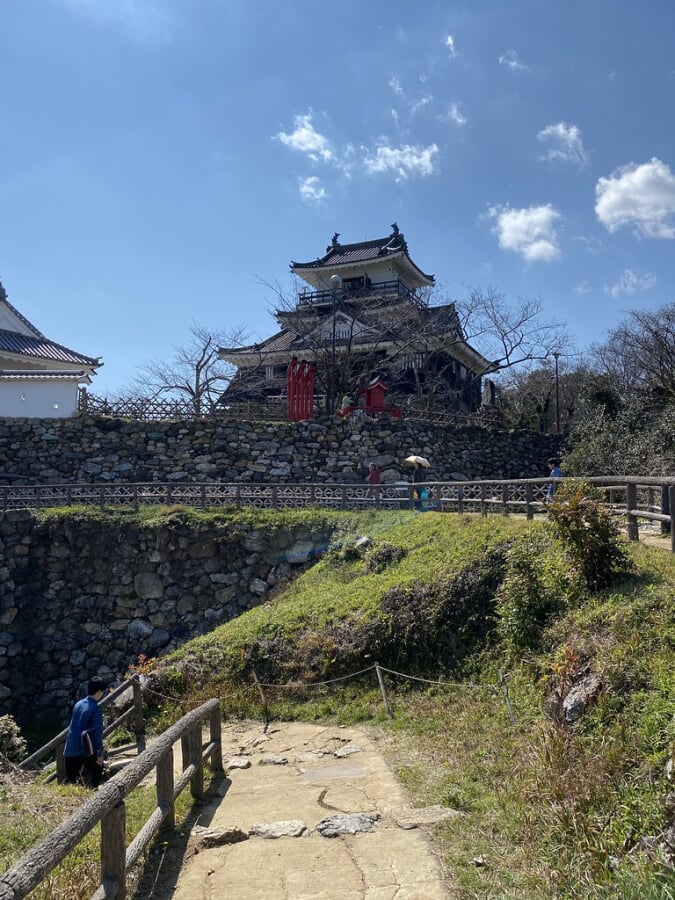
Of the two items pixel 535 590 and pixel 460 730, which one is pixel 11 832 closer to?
pixel 460 730

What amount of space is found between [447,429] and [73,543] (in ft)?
51.3

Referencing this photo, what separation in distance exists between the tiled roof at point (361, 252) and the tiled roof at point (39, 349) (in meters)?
17.0

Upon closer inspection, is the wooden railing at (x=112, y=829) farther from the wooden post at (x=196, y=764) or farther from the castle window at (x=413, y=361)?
the castle window at (x=413, y=361)

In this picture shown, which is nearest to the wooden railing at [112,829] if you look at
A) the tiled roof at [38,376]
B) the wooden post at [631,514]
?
the wooden post at [631,514]

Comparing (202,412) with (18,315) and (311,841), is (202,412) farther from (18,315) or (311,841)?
(311,841)

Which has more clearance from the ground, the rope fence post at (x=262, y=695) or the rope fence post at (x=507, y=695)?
the rope fence post at (x=507, y=695)

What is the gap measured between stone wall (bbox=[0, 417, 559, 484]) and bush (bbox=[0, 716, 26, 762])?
1421 cm

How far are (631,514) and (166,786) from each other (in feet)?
25.8

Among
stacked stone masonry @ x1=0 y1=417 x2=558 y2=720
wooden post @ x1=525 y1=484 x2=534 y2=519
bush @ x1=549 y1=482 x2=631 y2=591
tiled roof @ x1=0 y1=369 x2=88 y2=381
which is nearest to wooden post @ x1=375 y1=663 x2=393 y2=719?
bush @ x1=549 y1=482 x2=631 y2=591

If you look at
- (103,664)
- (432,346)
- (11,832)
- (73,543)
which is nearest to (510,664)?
(11,832)

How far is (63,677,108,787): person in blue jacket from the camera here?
7.85 meters

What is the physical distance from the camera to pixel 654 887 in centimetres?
382

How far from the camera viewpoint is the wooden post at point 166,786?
5.51m

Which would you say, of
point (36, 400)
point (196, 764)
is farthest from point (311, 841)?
point (36, 400)
